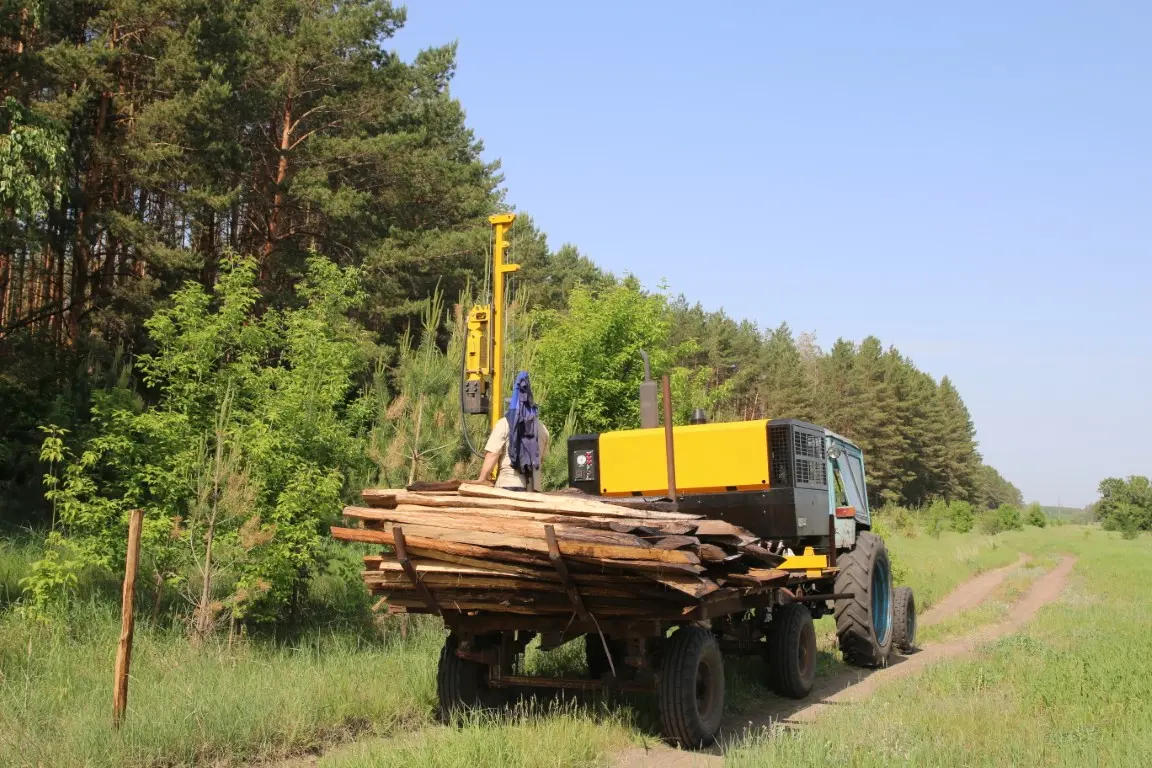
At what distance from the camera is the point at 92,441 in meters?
9.56

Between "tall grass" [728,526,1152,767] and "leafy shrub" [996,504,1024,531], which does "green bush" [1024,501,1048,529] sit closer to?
"leafy shrub" [996,504,1024,531]

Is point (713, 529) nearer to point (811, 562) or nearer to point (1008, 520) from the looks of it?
point (811, 562)

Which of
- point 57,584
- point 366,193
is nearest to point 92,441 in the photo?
point 57,584

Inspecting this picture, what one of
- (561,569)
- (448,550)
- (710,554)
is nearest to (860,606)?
(710,554)

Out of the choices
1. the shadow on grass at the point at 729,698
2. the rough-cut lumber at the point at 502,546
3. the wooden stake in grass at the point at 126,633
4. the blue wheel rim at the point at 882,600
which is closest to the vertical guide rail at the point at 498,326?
the shadow on grass at the point at 729,698

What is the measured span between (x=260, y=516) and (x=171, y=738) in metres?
3.69

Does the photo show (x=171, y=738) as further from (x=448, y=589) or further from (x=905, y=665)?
(x=905, y=665)

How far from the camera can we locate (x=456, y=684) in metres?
8.09

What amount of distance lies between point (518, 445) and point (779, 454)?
106 inches

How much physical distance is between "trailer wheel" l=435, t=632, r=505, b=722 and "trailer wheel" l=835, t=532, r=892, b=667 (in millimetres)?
4679

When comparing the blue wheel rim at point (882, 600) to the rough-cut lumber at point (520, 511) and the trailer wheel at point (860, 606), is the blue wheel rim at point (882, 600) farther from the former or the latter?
the rough-cut lumber at point (520, 511)

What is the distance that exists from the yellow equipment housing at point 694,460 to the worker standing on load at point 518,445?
1.80 m

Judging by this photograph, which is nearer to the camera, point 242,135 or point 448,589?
point 448,589

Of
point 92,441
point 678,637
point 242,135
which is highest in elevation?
point 242,135
